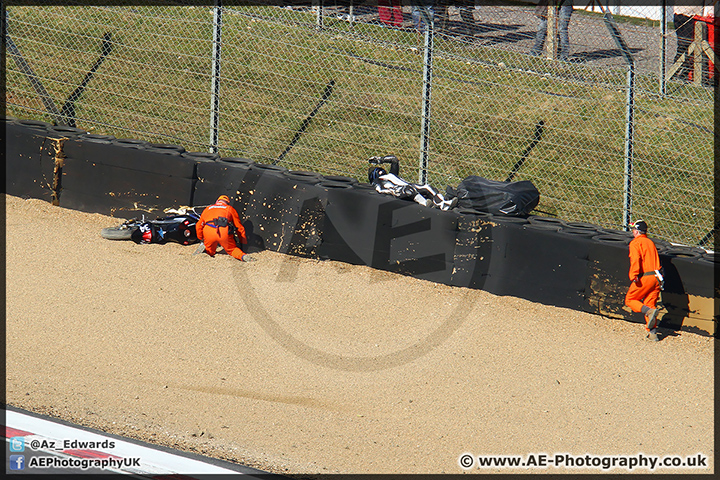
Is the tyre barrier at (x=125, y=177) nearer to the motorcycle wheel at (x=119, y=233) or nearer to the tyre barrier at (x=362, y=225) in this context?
the tyre barrier at (x=362, y=225)

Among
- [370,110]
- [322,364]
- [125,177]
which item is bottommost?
[322,364]

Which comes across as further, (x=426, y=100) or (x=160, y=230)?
(x=426, y=100)

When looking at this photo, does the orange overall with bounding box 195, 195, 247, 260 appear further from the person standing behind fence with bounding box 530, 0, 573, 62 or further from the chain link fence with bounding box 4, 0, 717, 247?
the person standing behind fence with bounding box 530, 0, 573, 62

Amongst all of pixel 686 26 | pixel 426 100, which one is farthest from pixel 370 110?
pixel 686 26

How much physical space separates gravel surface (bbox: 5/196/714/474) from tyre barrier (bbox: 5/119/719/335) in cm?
24

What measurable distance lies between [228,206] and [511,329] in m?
3.58

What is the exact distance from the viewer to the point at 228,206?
26.6ft

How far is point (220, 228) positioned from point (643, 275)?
15.3 ft

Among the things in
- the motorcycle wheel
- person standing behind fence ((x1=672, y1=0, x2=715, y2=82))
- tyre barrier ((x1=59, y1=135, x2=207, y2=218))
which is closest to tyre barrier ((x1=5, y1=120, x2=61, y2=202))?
tyre barrier ((x1=59, y1=135, x2=207, y2=218))

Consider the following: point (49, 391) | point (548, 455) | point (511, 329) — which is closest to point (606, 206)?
point (511, 329)

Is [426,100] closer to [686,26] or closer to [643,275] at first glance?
[643,275]

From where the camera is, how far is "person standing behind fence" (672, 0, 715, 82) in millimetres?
12875

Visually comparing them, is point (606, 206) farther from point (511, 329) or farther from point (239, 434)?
point (239, 434)

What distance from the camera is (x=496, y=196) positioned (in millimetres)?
8344
